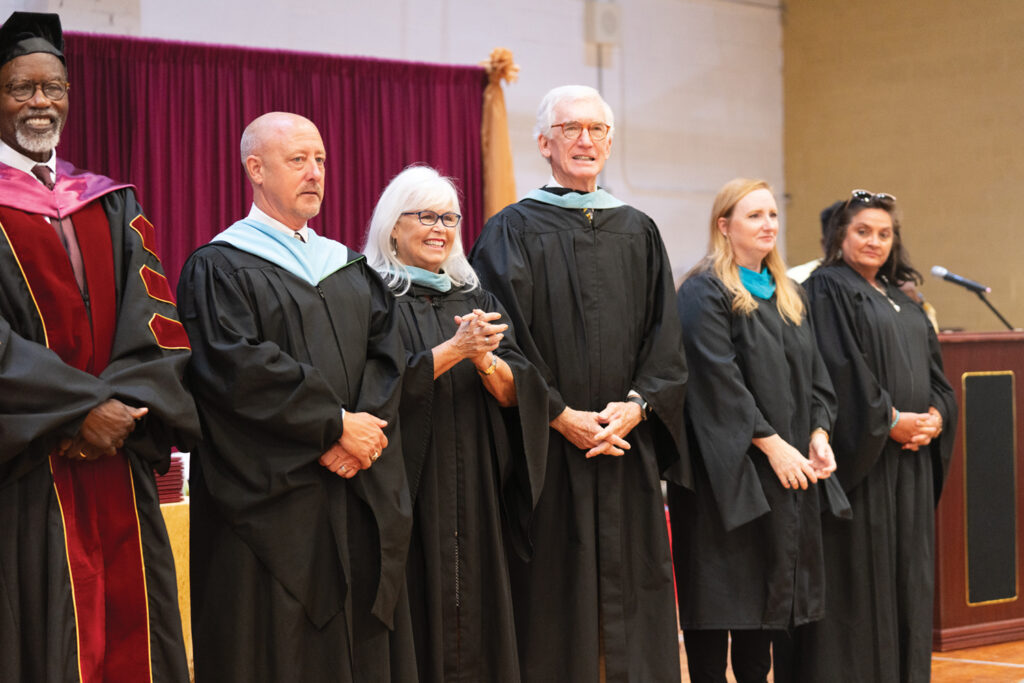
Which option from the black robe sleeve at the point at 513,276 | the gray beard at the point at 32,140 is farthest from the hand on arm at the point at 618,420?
the gray beard at the point at 32,140

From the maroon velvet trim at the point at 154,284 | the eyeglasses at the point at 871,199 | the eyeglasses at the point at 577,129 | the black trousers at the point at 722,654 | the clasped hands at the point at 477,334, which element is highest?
the eyeglasses at the point at 577,129

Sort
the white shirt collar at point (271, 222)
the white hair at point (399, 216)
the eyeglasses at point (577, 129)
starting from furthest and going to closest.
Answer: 1. the eyeglasses at point (577, 129)
2. the white hair at point (399, 216)
3. the white shirt collar at point (271, 222)

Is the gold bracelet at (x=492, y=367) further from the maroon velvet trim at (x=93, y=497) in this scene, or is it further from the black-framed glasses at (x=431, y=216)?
the maroon velvet trim at (x=93, y=497)

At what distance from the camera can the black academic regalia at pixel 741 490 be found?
3.65 m

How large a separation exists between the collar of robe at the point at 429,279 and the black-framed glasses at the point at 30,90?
1050 mm

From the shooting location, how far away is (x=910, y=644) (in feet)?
13.3

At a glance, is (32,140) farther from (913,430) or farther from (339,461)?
(913,430)

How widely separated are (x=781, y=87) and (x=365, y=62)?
405 cm

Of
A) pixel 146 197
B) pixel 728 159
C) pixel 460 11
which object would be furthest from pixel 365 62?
pixel 728 159

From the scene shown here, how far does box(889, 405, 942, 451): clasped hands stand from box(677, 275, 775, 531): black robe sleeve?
25.9 inches

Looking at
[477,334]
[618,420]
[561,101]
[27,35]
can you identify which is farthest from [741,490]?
[27,35]

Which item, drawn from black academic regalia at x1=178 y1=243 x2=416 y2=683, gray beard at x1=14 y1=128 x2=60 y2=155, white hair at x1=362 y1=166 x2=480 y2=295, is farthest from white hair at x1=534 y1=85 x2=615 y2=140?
gray beard at x1=14 y1=128 x2=60 y2=155

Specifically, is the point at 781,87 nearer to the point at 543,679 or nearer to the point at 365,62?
the point at 365,62

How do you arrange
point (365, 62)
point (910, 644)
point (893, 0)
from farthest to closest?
point (893, 0) < point (365, 62) < point (910, 644)
